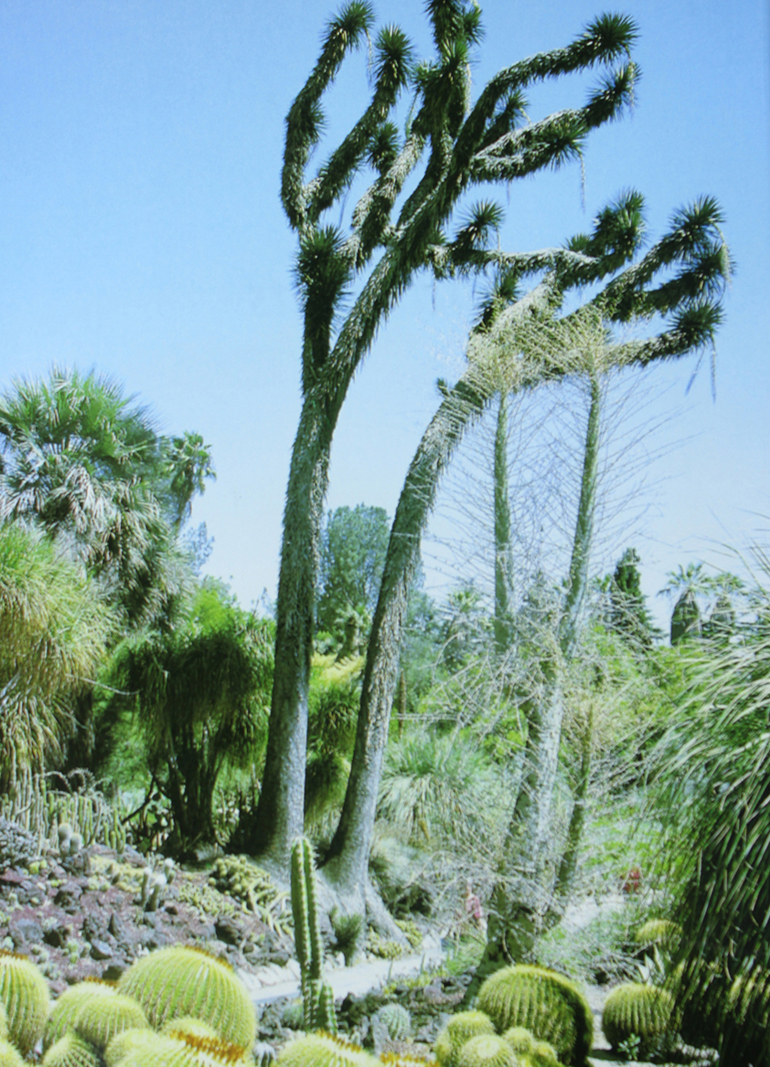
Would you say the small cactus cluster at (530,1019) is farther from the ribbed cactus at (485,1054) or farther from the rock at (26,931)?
the rock at (26,931)

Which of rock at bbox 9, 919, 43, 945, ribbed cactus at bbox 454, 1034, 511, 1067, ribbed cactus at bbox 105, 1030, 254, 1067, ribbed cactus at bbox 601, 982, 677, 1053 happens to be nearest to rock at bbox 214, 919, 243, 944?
rock at bbox 9, 919, 43, 945

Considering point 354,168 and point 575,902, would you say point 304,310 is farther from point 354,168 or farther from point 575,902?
point 575,902

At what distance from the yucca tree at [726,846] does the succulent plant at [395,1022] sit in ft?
6.59

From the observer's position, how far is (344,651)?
2389 centimetres

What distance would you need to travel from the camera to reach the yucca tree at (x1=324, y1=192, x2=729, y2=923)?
7012mm

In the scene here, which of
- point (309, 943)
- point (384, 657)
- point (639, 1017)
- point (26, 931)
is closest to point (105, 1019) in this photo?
point (309, 943)

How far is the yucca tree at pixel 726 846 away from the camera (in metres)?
3.46

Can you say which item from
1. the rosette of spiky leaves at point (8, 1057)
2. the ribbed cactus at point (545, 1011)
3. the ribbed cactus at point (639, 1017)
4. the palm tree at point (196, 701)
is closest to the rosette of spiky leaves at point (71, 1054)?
the rosette of spiky leaves at point (8, 1057)

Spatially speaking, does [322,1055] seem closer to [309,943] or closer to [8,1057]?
[309,943]

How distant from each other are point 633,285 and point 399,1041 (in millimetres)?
10673

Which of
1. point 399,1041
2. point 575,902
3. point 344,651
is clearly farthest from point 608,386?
point 344,651

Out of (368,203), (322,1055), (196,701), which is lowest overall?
(322,1055)

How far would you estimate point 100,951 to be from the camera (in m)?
5.85

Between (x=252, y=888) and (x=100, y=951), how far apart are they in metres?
2.94
